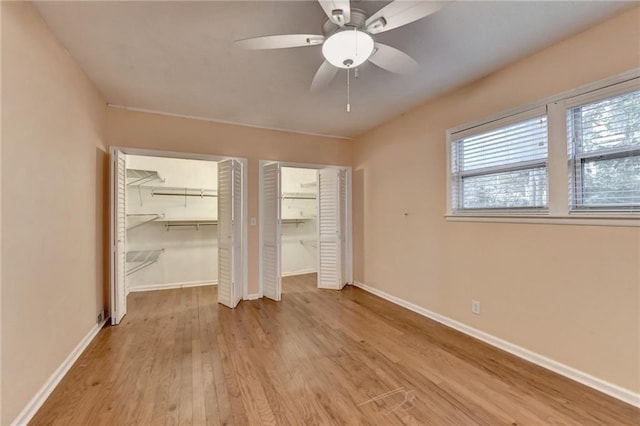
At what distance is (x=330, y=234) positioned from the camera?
476 centimetres

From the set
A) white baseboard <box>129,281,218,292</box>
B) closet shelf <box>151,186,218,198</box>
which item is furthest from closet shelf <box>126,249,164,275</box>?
closet shelf <box>151,186,218,198</box>

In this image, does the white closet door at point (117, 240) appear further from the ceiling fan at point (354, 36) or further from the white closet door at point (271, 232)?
the ceiling fan at point (354, 36)

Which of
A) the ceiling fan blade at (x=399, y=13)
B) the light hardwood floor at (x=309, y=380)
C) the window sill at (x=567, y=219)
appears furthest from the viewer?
the window sill at (x=567, y=219)

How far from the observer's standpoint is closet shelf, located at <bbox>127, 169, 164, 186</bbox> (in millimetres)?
4223

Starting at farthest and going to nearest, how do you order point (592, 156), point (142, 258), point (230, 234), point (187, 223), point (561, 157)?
1. point (187, 223)
2. point (142, 258)
3. point (230, 234)
4. point (561, 157)
5. point (592, 156)

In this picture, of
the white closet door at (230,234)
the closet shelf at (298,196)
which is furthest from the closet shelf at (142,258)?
the closet shelf at (298,196)

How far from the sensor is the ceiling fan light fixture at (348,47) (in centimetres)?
162

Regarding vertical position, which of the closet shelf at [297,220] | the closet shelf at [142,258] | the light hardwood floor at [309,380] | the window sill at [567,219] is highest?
the window sill at [567,219]

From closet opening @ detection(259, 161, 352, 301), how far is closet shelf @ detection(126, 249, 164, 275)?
1.88m

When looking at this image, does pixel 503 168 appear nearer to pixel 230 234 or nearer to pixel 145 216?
pixel 230 234

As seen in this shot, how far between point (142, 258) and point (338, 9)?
4.62 m

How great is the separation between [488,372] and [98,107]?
447cm

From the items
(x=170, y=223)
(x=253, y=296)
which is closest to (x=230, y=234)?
(x=253, y=296)

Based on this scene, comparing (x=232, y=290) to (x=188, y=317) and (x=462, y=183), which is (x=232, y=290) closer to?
(x=188, y=317)
